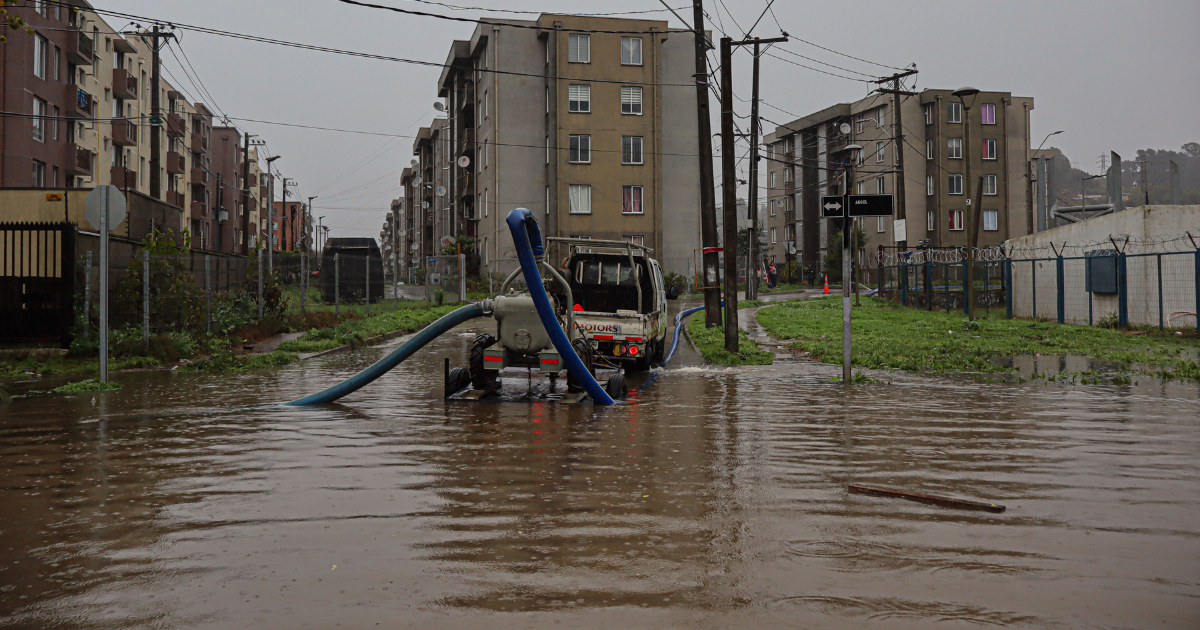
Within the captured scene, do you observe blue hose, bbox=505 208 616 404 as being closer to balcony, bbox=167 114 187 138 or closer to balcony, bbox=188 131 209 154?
balcony, bbox=167 114 187 138

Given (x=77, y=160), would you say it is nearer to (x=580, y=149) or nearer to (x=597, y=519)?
(x=580, y=149)

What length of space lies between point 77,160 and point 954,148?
5580 centimetres

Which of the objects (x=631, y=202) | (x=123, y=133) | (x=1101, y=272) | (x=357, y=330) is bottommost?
(x=357, y=330)

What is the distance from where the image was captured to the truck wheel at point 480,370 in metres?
12.7

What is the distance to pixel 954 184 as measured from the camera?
6619cm

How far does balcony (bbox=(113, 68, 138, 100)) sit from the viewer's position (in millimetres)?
52875

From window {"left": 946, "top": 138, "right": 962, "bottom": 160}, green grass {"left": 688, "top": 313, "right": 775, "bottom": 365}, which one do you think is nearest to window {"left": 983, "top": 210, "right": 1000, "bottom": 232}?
window {"left": 946, "top": 138, "right": 962, "bottom": 160}

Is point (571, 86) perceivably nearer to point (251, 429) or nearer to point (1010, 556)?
point (251, 429)

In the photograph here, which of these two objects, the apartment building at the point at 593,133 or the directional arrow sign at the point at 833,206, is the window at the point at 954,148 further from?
the directional arrow sign at the point at 833,206

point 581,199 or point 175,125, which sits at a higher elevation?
point 175,125

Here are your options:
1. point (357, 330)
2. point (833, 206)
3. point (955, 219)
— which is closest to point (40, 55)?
point (357, 330)

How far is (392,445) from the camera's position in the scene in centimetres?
870

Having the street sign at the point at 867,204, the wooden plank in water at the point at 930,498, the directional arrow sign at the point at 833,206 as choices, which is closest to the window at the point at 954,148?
the street sign at the point at 867,204

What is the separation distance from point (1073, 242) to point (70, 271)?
26522 mm
